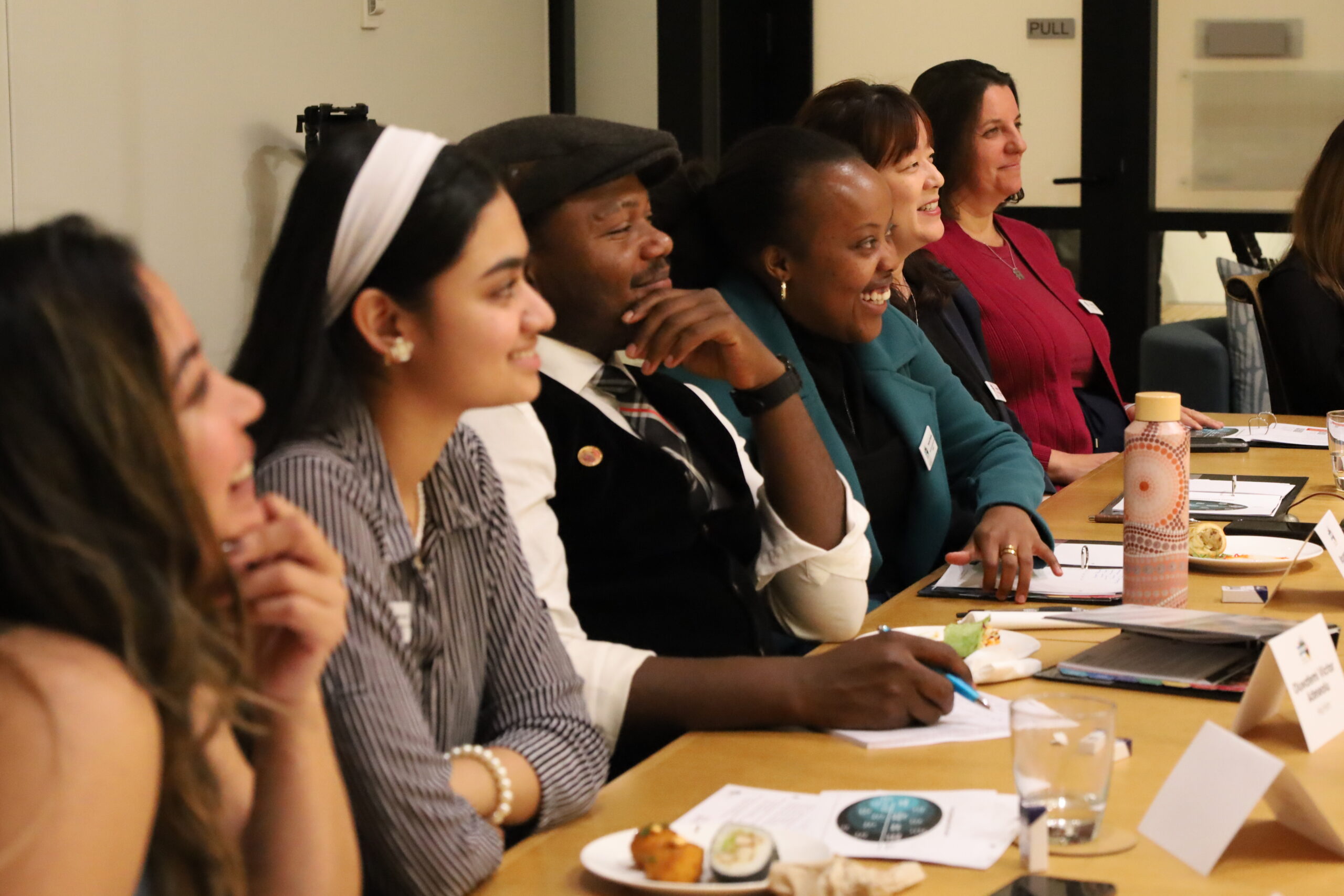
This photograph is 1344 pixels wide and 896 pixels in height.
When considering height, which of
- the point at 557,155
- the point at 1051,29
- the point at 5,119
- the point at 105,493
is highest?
the point at 1051,29

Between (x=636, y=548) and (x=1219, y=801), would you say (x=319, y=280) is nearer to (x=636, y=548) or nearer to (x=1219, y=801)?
(x=636, y=548)

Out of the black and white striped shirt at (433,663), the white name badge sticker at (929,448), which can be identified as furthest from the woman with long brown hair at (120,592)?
the white name badge sticker at (929,448)

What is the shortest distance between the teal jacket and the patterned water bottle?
38 cm

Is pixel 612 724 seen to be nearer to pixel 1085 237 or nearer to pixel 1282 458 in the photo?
pixel 1282 458

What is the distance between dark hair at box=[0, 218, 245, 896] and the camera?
2.66 feet

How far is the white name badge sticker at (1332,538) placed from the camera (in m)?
1.88

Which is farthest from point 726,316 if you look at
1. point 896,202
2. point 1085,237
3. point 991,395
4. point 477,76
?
point 1085,237

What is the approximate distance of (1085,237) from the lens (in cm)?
554

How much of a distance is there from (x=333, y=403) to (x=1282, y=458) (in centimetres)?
237

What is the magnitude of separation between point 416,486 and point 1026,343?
2321mm

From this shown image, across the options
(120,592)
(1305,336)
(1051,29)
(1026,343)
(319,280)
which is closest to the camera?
(120,592)

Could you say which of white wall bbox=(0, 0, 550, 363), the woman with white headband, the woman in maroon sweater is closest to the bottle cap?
the woman with white headband

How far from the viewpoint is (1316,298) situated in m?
3.81

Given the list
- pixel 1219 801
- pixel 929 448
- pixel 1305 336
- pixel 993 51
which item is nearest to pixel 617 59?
pixel 993 51
